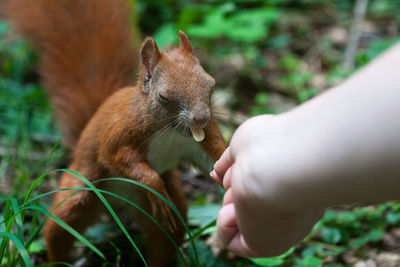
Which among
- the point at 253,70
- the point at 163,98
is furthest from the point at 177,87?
the point at 253,70

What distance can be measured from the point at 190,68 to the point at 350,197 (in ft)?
3.20

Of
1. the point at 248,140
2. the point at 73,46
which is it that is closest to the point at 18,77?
the point at 73,46

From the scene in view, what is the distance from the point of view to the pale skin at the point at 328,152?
33.6 inches

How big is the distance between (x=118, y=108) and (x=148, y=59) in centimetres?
29

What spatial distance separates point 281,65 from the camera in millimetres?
4176

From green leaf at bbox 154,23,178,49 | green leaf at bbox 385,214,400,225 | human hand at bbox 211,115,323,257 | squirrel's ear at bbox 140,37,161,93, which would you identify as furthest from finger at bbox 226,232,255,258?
green leaf at bbox 154,23,178,49

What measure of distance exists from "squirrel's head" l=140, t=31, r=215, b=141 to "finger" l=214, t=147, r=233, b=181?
0.89 feet

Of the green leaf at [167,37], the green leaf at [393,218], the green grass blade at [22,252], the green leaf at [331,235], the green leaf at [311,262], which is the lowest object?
the green leaf at [331,235]

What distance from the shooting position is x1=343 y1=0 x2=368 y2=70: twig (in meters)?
4.04

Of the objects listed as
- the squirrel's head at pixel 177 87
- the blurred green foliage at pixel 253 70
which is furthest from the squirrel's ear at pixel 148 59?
the blurred green foliage at pixel 253 70

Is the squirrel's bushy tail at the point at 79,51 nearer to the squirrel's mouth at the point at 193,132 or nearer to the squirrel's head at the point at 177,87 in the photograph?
the squirrel's head at the point at 177,87

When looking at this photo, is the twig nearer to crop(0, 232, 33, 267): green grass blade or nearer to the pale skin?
the pale skin

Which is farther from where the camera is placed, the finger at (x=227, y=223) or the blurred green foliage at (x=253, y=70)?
the blurred green foliage at (x=253, y=70)

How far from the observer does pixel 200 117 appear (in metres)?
1.63
